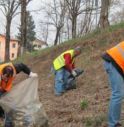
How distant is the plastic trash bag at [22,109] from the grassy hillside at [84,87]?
1.28 feet

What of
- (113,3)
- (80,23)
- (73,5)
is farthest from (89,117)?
(80,23)

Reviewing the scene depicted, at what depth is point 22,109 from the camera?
7.92 metres

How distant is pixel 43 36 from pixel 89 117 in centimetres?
6226

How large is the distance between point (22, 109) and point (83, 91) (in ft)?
12.6

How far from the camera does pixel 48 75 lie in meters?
15.9

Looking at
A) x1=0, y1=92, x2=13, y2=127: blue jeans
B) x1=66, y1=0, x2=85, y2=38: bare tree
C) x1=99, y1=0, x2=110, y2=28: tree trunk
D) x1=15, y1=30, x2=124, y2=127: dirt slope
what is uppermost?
x1=66, y1=0, x2=85, y2=38: bare tree

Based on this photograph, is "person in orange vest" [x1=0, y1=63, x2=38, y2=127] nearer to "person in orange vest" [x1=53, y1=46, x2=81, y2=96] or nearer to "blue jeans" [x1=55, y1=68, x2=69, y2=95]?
"blue jeans" [x1=55, y1=68, x2=69, y2=95]

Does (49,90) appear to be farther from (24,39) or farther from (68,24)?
(68,24)

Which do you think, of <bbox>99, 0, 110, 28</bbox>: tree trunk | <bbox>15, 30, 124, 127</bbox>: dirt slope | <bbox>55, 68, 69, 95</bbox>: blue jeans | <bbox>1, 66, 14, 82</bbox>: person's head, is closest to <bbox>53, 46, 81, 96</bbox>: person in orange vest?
<bbox>55, 68, 69, 95</bbox>: blue jeans

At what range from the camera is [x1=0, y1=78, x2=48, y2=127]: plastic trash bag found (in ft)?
25.8

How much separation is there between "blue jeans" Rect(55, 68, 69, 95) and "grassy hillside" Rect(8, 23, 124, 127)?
251 mm

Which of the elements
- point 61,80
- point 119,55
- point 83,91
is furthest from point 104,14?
point 119,55

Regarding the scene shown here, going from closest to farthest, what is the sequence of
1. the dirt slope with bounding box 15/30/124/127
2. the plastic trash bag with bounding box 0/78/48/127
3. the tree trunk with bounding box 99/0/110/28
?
the plastic trash bag with bounding box 0/78/48/127
the dirt slope with bounding box 15/30/124/127
the tree trunk with bounding box 99/0/110/28

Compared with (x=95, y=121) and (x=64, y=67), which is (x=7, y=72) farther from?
(x=64, y=67)
